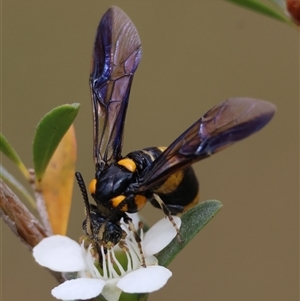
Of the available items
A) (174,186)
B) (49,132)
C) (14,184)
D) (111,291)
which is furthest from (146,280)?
(14,184)

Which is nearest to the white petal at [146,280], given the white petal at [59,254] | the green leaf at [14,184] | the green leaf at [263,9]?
the white petal at [59,254]

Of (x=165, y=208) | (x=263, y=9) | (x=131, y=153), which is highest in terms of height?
(x=263, y=9)

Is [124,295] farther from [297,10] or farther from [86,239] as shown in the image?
[297,10]

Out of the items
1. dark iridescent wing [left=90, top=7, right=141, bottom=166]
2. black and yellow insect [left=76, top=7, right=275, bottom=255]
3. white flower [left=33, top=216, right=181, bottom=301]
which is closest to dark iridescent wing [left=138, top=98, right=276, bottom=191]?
black and yellow insect [left=76, top=7, right=275, bottom=255]

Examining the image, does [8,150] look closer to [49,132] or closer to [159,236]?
[49,132]

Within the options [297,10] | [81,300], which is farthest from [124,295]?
[297,10]

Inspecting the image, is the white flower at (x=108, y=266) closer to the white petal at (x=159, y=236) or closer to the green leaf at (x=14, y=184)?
the white petal at (x=159, y=236)
